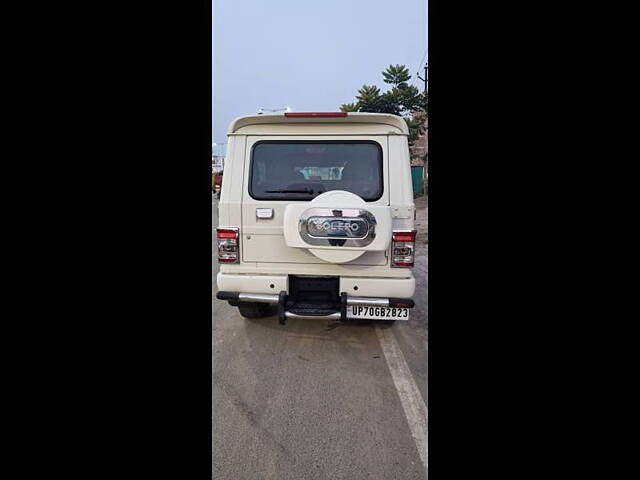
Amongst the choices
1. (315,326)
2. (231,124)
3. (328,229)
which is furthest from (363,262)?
(231,124)

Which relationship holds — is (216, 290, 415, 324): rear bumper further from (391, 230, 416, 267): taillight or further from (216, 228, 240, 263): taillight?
(216, 228, 240, 263): taillight

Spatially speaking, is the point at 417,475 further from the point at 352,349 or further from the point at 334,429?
the point at 352,349

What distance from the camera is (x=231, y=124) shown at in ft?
10.8

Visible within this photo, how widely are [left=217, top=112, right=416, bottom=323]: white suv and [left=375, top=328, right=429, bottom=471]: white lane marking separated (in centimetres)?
39

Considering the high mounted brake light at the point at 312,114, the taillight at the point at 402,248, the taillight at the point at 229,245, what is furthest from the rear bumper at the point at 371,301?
the high mounted brake light at the point at 312,114

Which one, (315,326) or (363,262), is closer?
(363,262)

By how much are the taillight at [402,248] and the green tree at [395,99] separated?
31.3ft

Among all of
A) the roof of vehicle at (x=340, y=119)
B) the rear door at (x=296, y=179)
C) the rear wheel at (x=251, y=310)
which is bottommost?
the rear wheel at (x=251, y=310)

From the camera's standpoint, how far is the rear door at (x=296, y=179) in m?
3.16

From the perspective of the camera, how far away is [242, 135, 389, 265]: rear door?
3.16 m

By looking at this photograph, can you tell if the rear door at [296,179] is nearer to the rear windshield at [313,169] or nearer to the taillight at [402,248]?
the rear windshield at [313,169]

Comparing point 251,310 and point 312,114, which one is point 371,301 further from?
point 312,114

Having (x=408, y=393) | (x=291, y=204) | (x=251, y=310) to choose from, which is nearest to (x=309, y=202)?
(x=291, y=204)
